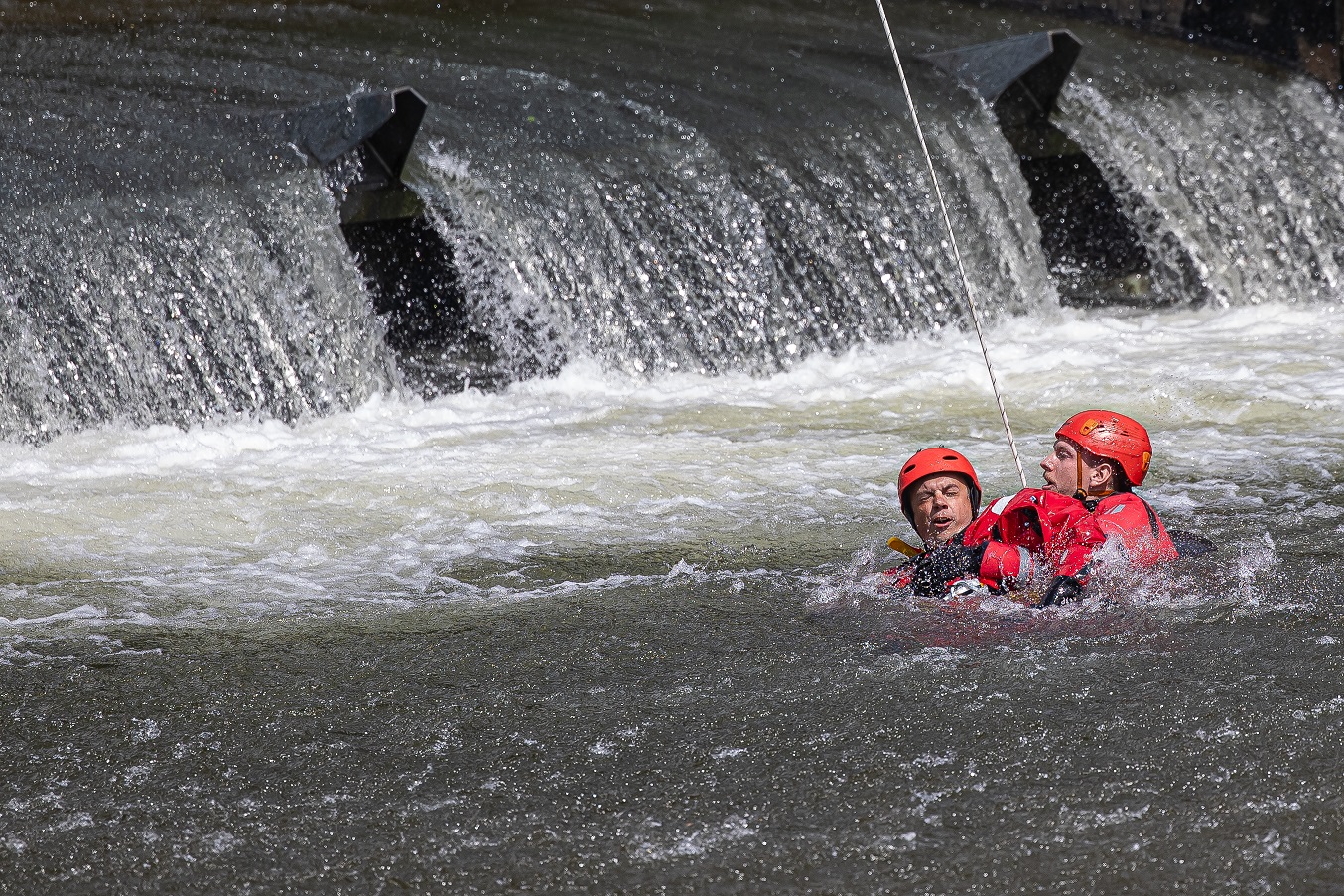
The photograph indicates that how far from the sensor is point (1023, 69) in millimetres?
10828

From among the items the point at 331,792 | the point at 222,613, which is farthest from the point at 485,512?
the point at 331,792

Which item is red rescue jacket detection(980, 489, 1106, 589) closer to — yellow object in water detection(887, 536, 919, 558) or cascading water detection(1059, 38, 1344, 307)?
yellow object in water detection(887, 536, 919, 558)

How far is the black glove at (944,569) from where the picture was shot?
4.40 metres

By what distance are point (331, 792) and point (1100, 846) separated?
62.2 inches

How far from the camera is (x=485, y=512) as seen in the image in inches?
230

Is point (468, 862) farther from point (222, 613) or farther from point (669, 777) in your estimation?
point (222, 613)

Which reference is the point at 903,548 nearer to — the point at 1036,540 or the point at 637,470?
the point at 1036,540

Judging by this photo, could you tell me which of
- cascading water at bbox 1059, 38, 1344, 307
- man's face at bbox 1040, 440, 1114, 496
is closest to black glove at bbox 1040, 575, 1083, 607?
man's face at bbox 1040, 440, 1114, 496

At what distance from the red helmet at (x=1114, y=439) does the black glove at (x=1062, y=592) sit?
1.56 ft

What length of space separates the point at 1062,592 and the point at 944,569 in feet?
1.11

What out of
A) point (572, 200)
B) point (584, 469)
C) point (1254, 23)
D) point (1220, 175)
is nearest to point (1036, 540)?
point (584, 469)

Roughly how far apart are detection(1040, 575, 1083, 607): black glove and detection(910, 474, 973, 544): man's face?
17.7 inches

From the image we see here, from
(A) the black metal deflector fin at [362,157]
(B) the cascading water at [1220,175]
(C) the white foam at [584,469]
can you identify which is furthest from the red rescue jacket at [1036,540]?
(B) the cascading water at [1220,175]

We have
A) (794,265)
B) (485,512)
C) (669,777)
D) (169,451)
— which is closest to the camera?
(669,777)
